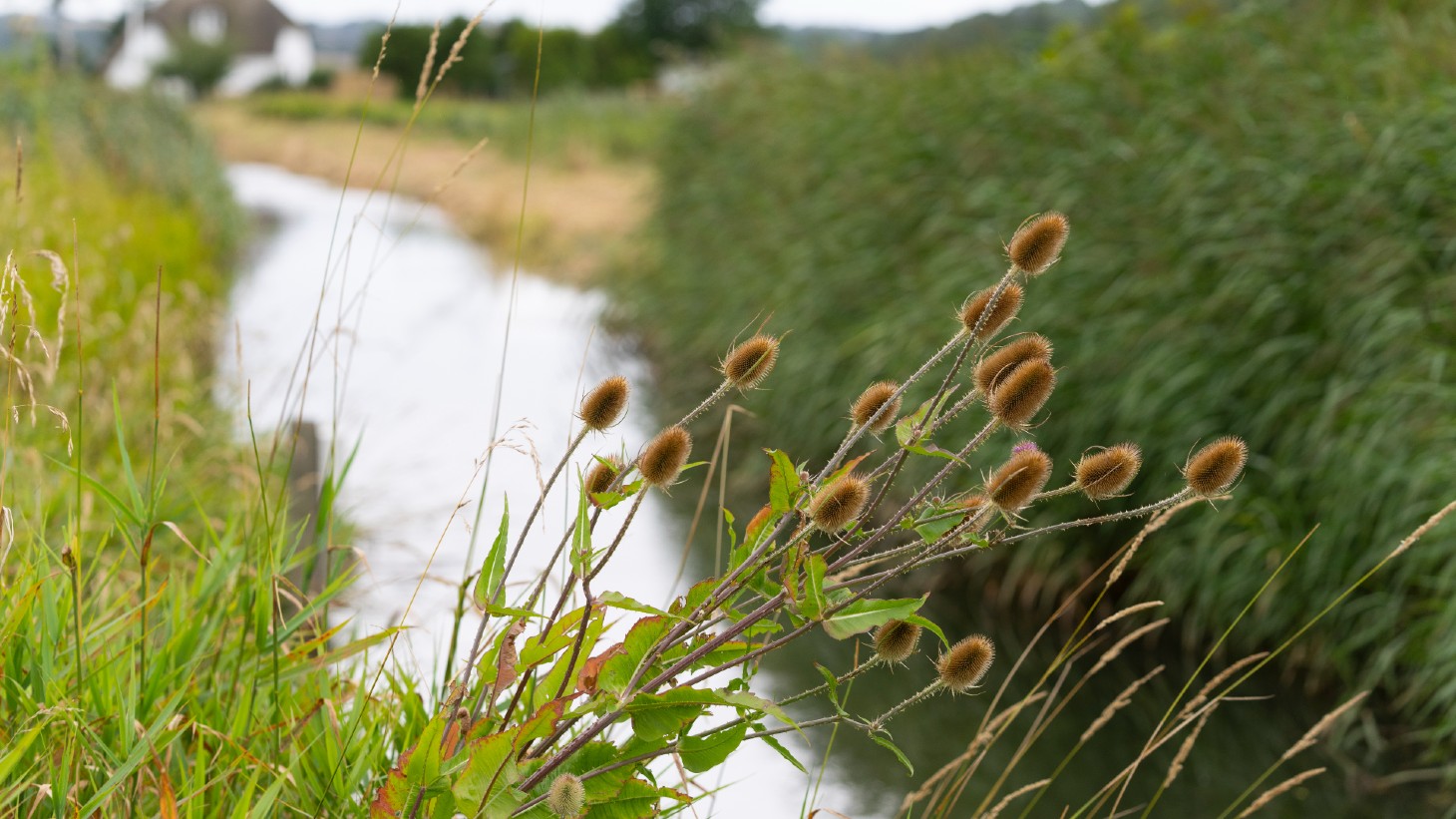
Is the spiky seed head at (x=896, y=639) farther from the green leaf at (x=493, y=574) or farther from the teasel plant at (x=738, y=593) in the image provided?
the green leaf at (x=493, y=574)

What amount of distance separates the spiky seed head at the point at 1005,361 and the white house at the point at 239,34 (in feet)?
174

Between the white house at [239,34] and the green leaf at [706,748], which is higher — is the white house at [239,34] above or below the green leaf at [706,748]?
below

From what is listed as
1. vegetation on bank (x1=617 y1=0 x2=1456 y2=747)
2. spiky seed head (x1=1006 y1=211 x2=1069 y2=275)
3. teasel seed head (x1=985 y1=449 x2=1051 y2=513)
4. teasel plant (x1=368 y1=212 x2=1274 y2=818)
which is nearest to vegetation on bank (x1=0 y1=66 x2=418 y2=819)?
teasel plant (x1=368 y1=212 x2=1274 y2=818)

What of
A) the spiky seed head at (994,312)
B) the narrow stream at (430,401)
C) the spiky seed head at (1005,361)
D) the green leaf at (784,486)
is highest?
the spiky seed head at (994,312)

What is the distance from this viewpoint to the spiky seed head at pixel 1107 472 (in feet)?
4.24

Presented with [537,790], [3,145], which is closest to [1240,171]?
[537,790]

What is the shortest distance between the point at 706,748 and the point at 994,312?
0.54m

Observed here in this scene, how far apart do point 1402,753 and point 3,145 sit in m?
7.70

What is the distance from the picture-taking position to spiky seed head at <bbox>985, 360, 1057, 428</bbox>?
49.7 inches

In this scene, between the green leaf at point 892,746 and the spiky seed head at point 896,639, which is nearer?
the green leaf at point 892,746

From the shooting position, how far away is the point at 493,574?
4.76 ft

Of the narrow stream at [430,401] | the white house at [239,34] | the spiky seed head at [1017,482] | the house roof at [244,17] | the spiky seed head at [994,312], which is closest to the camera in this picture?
the spiky seed head at [1017,482]

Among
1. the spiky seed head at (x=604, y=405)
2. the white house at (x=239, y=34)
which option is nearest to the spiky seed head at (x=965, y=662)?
the spiky seed head at (x=604, y=405)

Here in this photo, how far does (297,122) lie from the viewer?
1501 inches
